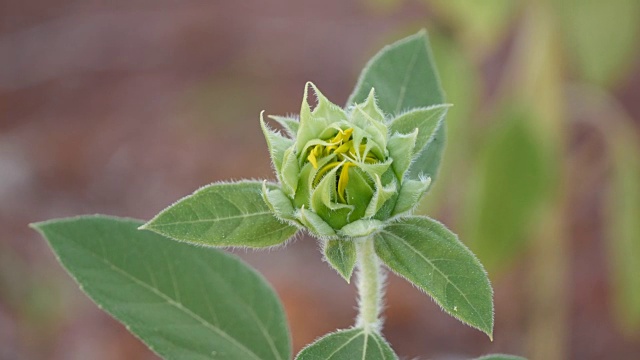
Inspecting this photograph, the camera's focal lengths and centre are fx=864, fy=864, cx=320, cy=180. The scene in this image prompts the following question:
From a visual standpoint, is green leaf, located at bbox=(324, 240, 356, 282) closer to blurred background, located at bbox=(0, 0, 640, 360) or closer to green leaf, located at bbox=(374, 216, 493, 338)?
green leaf, located at bbox=(374, 216, 493, 338)

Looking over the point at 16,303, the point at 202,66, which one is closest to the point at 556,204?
the point at 16,303

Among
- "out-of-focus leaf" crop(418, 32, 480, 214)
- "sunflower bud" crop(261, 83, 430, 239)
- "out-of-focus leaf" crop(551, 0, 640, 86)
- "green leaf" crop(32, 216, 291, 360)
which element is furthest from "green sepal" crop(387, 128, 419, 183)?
"out-of-focus leaf" crop(551, 0, 640, 86)

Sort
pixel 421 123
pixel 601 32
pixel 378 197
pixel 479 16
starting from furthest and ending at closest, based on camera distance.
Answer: pixel 601 32 < pixel 479 16 < pixel 421 123 < pixel 378 197

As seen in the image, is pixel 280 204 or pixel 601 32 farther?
pixel 601 32

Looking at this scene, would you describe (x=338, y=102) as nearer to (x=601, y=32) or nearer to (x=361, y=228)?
(x=601, y=32)

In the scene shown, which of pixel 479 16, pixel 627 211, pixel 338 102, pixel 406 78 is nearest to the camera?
pixel 406 78

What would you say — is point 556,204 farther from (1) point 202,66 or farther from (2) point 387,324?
(1) point 202,66

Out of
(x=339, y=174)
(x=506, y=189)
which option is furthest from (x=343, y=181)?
(x=506, y=189)

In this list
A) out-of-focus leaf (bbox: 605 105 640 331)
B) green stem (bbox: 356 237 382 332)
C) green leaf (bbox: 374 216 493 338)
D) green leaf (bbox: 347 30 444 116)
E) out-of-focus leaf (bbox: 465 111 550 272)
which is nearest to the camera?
green leaf (bbox: 374 216 493 338)
